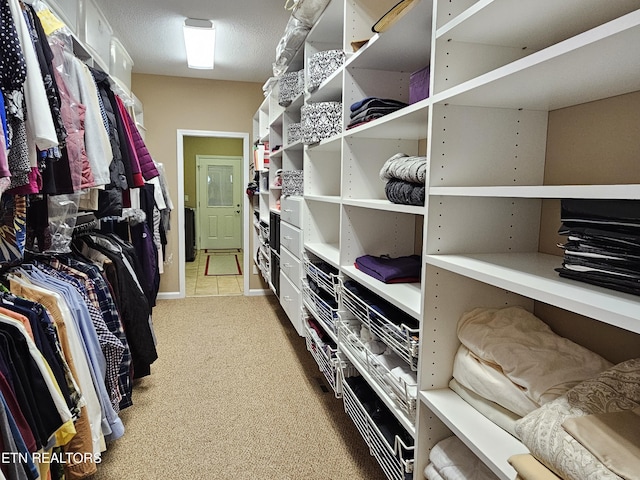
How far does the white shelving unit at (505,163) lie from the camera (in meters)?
0.82

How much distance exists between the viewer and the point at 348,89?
186cm

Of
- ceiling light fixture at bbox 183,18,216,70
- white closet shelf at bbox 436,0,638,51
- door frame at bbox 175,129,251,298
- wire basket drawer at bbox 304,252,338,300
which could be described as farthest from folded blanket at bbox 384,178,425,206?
door frame at bbox 175,129,251,298

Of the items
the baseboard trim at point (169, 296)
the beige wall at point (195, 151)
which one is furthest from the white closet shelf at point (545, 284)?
the beige wall at point (195, 151)

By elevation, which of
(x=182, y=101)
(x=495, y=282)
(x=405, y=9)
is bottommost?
(x=495, y=282)

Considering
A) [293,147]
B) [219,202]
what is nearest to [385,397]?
[293,147]

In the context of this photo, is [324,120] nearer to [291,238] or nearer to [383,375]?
[291,238]

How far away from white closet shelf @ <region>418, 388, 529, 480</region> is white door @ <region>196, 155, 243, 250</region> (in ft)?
24.9

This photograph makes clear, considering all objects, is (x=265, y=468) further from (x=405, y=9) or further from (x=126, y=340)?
(x=405, y=9)

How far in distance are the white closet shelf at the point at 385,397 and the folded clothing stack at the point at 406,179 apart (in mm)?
686

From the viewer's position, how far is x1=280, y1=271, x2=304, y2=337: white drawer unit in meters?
2.73

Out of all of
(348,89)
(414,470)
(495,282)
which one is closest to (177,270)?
(348,89)

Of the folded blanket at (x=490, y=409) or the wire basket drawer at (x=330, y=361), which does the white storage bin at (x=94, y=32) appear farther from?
the folded blanket at (x=490, y=409)

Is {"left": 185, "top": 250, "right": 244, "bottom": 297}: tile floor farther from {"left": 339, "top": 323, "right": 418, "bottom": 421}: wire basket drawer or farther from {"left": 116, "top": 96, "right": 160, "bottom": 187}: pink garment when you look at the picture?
{"left": 339, "top": 323, "right": 418, "bottom": 421}: wire basket drawer

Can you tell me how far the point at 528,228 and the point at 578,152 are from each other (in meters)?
0.26
